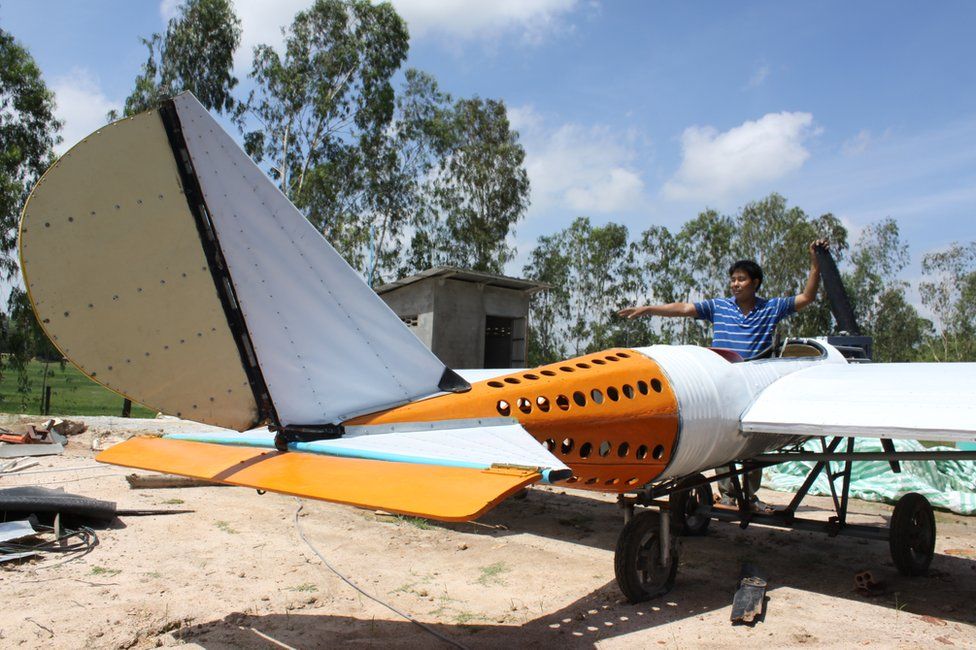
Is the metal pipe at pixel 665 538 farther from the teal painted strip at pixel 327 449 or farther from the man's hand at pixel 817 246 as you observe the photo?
the man's hand at pixel 817 246

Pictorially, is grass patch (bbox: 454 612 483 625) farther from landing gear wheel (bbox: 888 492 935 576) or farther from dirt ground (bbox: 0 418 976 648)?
landing gear wheel (bbox: 888 492 935 576)

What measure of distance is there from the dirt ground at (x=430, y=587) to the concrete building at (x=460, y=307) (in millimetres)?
10759

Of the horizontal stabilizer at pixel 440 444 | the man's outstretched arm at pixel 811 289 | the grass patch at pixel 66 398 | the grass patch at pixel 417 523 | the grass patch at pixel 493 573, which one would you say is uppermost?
the man's outstretched arm at pixel 811 289

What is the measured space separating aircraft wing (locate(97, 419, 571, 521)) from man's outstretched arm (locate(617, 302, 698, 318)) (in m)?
2.45

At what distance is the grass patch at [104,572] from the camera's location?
A: 4.59 meters

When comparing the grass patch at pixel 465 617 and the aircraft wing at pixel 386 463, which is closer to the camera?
the aircraft wing at pixel 386 463

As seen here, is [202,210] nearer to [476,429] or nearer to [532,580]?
[476,429]

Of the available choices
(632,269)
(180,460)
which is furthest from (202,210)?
(632,269)

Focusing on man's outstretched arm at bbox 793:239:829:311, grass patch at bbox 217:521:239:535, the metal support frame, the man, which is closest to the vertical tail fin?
the metal support frame

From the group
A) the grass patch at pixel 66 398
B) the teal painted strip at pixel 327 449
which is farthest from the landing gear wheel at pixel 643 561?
the grass patch at pixel 66 398

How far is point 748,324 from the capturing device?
5.78m

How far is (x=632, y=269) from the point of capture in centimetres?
3697

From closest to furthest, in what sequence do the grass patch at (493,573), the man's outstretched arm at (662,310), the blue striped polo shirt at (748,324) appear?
1. the grass patch at (493,573)
2. the man's outstretched arm at (662,310)
3. the blue striped polo shirt at (748,324)

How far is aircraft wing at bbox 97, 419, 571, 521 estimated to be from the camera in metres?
2.32
